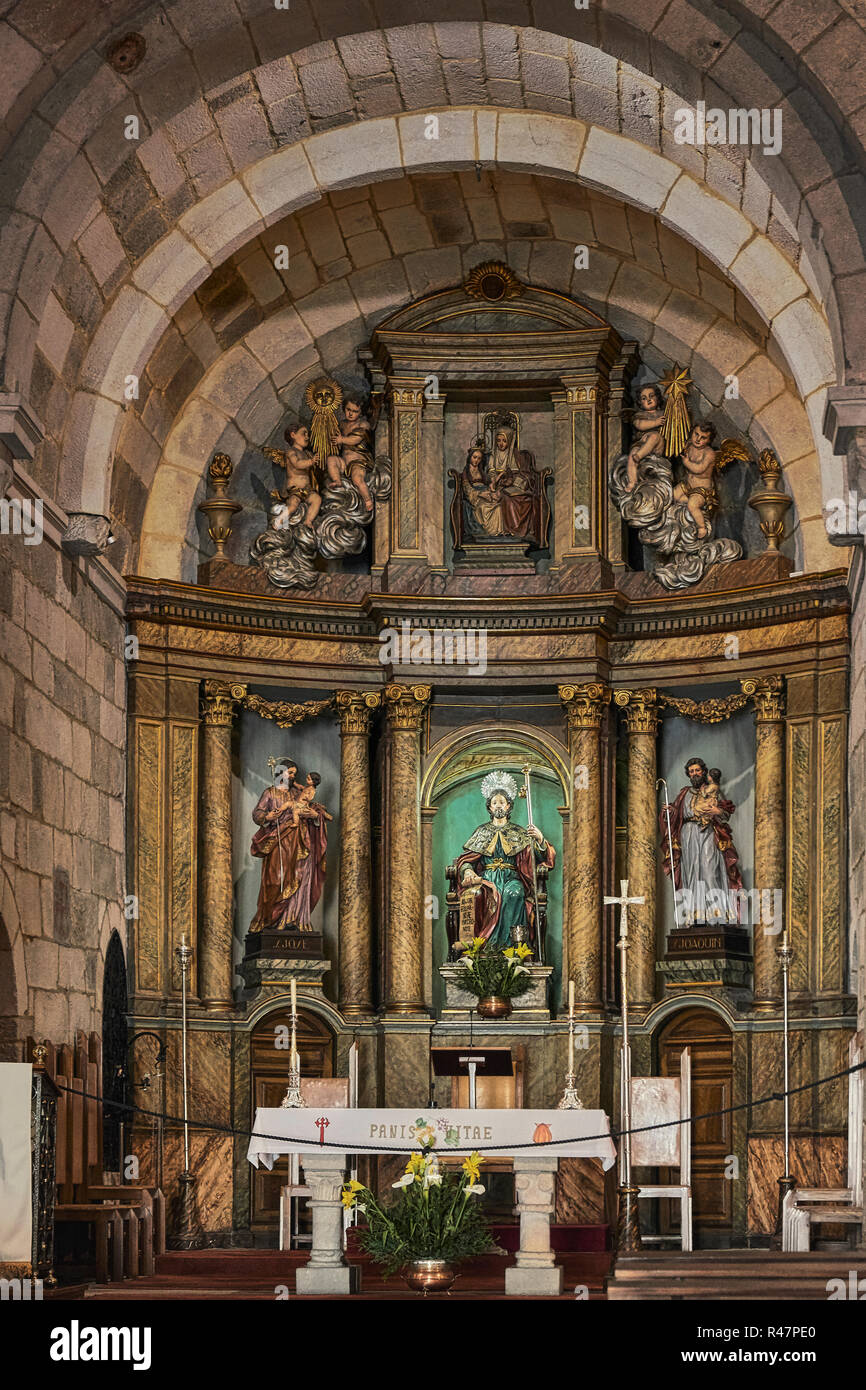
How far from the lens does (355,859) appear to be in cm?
1773

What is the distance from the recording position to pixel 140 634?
17.2m

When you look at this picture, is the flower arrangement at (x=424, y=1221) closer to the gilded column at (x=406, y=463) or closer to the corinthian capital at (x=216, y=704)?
the corinthian capital at (x=216, y=704)

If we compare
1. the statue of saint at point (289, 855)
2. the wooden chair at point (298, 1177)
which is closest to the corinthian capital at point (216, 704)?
the statue of saint at point (289, 855)

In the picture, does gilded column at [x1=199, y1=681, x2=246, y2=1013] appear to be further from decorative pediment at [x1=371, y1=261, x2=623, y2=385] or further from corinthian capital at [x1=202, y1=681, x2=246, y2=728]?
decorative pediment at [x1=371, y1=261, x2=623, y2=385]

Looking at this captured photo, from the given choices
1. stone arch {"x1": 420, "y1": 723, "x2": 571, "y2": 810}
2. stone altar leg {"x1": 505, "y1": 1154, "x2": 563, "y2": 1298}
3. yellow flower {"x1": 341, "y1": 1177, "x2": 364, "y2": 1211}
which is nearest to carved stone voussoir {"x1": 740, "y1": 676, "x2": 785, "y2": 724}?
stone arch {"x1": 420, "y1": 723, "x2": 571, "y2": 810}

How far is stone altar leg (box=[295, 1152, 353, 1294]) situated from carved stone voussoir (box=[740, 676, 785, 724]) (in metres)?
5.99

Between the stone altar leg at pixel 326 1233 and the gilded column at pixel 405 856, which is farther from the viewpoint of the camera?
the gilded column at pixel 405 856

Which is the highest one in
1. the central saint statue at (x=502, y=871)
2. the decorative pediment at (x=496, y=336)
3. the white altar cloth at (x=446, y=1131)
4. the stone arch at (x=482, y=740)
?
the decorative pediment at (x=496, y=336)

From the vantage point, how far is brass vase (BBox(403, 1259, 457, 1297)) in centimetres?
1209

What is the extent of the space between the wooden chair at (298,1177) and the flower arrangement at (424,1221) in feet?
9.44

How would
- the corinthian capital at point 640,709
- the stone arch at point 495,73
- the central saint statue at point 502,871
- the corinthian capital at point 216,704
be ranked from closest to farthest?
1. the stone arch at point 495,73
2. the corinthian capital at point 216,704
3. the central saint statue at point 502,871
4. the corinthian capital at point 640,709

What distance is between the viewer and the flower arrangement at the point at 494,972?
56.3 ft

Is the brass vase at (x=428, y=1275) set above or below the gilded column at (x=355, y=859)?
below

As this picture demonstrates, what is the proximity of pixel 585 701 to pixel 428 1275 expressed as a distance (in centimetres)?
652
